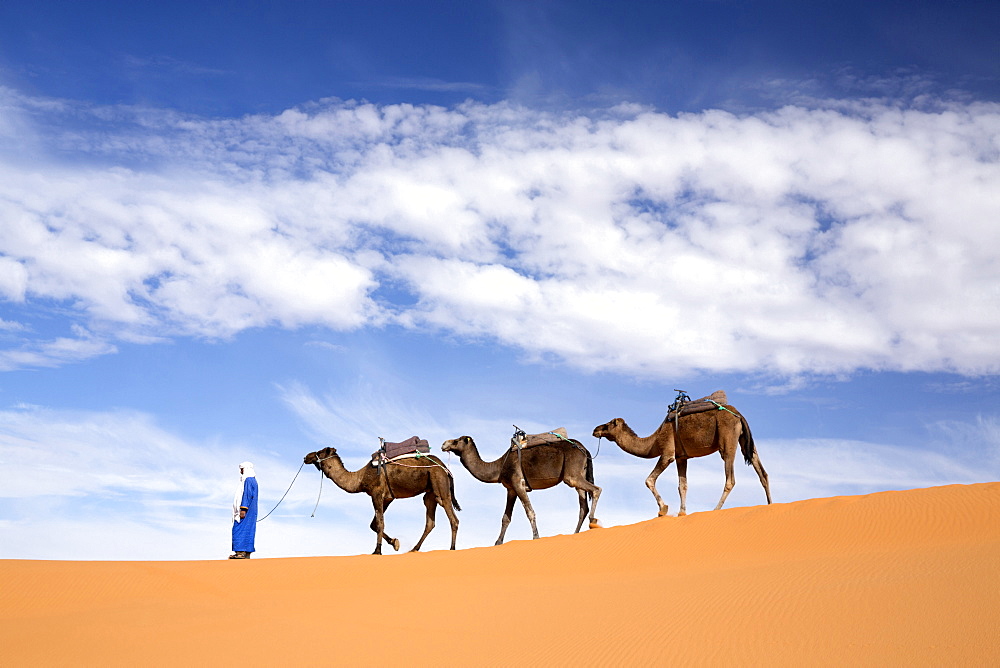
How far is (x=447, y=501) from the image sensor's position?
19500 mm

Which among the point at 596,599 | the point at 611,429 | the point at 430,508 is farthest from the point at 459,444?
the point at 596,599

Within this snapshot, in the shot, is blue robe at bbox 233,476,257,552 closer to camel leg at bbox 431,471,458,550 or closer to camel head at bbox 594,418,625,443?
camel leg at bbox 431,471,458,550

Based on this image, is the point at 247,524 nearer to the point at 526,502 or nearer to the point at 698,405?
the point at 526,502

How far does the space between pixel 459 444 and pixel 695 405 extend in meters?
5.83

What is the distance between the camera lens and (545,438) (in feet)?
63.6

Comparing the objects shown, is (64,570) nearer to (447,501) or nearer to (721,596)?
(447,501)

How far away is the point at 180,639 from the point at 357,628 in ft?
6.47

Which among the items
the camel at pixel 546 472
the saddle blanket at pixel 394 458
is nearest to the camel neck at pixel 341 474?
the saddle blanket at pixel 394 458

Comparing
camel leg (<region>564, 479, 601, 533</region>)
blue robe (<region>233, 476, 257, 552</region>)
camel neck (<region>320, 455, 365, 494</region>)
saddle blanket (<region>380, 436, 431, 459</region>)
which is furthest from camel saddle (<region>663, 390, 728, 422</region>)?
blue robe (<region>233, 476, 257, 552</region>)

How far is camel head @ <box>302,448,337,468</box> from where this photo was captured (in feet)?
67.4

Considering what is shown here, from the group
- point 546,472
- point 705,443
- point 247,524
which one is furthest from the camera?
point 546,472

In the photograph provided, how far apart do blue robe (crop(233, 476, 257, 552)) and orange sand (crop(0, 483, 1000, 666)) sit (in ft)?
4.63

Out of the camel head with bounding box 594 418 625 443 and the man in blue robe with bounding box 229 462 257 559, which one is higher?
the camel head with bounding box 594 418 625 443

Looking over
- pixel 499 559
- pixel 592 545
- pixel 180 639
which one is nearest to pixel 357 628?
pixel 180 639
